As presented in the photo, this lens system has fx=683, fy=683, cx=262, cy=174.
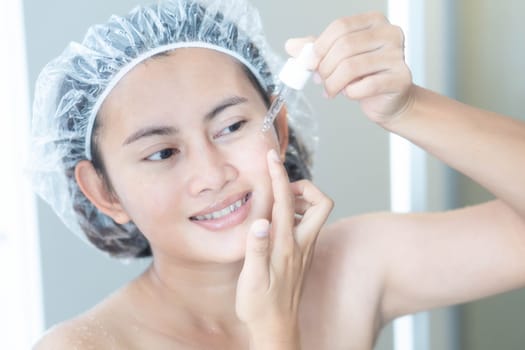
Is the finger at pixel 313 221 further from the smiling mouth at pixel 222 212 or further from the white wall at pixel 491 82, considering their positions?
the white wall at pixel 491 82

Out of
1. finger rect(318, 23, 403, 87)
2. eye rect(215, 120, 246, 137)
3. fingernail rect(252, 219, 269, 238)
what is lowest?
fingernail rect(252, 219, 269, 238)

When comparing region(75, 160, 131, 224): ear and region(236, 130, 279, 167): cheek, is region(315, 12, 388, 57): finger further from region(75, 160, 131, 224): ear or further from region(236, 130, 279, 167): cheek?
region(75, 160, 131, 224): ear

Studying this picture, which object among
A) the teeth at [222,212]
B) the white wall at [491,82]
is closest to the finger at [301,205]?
the teeth at [222,212]

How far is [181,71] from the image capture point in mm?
1027

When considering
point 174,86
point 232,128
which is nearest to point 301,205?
point 232,128

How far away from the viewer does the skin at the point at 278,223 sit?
938 millimetres

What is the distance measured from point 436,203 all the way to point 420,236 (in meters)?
0.41

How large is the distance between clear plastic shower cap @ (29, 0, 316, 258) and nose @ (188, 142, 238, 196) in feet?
0.56

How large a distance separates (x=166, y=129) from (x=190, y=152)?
0.16 feet

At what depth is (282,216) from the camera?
3.24 ft

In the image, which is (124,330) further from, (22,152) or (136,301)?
(22,152)

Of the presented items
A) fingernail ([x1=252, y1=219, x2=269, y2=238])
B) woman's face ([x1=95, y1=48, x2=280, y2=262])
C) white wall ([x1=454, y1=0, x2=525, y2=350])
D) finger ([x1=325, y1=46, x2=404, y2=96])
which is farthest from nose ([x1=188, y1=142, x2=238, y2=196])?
white wall ([x1=454, y1=0, x2=525, y2=350])

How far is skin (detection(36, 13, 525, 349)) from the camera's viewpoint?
938 mm

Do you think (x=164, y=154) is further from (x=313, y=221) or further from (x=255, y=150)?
(x=313, y=221)
